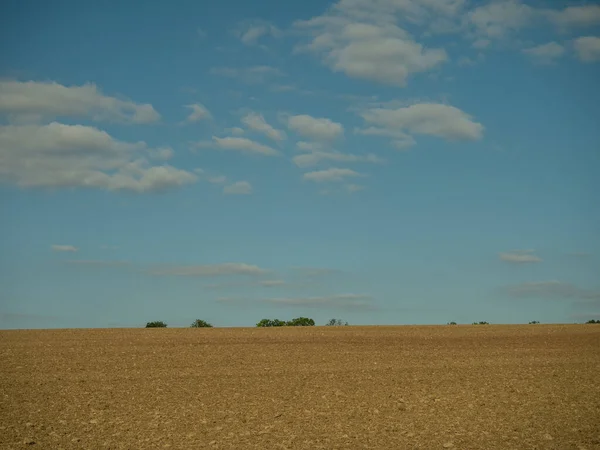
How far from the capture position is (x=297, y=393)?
2194 cm

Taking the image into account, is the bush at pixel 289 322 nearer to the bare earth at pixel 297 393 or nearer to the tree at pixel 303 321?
the tree at pixel 303 321

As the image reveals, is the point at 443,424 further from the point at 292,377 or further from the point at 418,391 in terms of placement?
the point at 292,377

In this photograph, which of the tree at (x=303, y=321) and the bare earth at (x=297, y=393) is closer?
the bare earth at (x=297, y=393)

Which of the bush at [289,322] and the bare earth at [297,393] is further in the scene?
the bush at [289,322]

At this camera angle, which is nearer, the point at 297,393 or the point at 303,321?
the point at 297,393

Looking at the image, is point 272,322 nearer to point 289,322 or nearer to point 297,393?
point 289,322

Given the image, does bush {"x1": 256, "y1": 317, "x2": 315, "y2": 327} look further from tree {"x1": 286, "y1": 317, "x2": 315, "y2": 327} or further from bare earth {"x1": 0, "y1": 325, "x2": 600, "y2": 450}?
bare earth {"x1": 0, "y1": 325, "x2": 600, "y2": 450}

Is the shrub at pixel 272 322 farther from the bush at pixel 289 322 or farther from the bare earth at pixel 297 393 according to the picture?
the bare earth at pixel 297 393

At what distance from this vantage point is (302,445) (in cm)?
1644

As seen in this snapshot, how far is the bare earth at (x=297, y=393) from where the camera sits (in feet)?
56.5

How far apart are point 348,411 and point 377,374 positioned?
18.3 feet

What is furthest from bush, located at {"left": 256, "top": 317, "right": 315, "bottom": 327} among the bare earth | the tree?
the bare earth

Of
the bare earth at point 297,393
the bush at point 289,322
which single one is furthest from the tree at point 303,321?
the bare earth at point 297,393

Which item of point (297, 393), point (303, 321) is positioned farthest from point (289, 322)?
point (297, 393)
